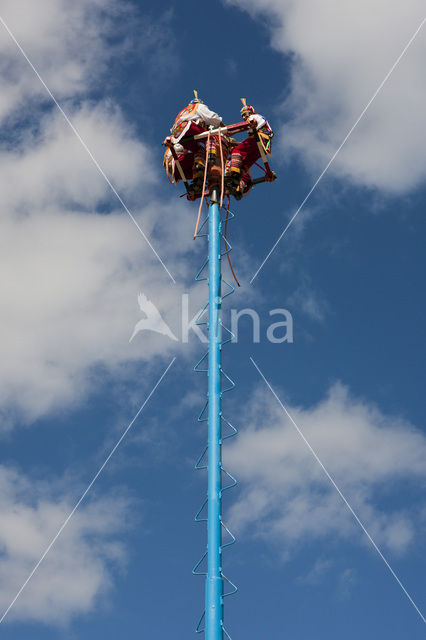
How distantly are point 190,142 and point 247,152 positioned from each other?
5.45 ft

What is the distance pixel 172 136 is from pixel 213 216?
3315 millimetres

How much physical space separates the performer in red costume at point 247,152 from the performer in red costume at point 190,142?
80 centimetres

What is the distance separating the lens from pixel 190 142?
64.0 feet

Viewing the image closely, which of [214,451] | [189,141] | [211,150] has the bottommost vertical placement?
[214,451]

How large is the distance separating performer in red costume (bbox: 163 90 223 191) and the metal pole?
2.09m

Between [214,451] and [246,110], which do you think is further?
[246,110]

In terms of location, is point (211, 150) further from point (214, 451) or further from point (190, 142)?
point (214, 451)

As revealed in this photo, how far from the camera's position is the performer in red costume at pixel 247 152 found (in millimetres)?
19047

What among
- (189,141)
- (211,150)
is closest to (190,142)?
(189,141)

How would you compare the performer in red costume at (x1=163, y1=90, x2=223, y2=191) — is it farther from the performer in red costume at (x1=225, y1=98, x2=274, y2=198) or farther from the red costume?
the performer in red costume at (x1=225, y1=98, x2=274, y2=198)

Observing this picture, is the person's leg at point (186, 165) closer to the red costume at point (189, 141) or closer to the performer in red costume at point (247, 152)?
the red costume at point (189, 141)

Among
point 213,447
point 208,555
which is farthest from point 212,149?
point 208,555

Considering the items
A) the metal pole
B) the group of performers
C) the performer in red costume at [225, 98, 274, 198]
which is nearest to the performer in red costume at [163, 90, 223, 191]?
the group of performers

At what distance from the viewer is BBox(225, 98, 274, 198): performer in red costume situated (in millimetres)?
19047
